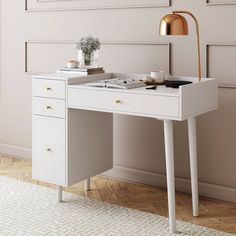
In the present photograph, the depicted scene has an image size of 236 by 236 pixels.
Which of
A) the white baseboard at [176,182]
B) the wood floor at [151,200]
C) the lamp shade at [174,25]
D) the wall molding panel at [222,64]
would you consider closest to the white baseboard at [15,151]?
the wood floor at [151,200]

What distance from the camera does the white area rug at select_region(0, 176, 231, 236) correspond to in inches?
109

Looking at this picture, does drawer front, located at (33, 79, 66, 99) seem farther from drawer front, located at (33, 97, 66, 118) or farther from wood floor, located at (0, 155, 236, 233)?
wood floor, located at (0, 155, 236, 233)

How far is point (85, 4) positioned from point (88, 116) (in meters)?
1.06

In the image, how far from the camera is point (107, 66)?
3.77 meters

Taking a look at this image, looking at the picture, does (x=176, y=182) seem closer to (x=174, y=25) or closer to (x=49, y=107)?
(x=49, y=107)

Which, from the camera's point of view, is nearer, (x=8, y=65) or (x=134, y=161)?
(x=134, y=161)

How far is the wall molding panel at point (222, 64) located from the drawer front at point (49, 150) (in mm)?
→ 1021

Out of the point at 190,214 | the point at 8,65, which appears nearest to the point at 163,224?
the point at 190,214

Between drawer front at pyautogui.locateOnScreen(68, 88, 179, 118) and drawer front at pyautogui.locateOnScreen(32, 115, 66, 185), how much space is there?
0.63 feet

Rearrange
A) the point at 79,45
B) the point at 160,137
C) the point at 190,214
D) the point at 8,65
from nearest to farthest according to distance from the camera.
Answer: the point at 190,214 < the point at 79,45 < the point at 160,137 < the point at 8,65

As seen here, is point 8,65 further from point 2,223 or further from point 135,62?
point 2,223

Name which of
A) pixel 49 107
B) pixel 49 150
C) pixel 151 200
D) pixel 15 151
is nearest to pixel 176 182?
pixel 151 200

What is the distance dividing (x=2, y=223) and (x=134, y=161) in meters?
1.18

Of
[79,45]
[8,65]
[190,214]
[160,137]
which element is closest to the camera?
[190,214]
